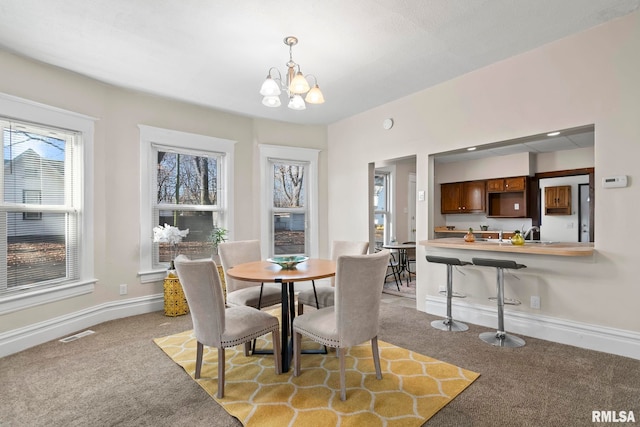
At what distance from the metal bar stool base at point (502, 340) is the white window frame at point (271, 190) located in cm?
273

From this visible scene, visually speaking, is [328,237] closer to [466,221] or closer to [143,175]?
[143,175]

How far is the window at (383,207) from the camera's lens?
6523mm

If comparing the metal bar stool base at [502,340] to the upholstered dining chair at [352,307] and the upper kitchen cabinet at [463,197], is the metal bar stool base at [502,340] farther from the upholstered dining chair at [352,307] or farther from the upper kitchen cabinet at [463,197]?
the upper kitchen cabinet at [463,197]

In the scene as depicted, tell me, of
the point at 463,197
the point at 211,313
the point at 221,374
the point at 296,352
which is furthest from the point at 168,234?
the point at 463,197

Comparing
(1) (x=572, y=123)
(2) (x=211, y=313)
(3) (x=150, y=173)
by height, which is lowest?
(2) (x=211, y=313)

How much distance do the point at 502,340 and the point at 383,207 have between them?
3.94 metres

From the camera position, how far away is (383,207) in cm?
661

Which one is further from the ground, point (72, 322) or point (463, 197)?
point (463, 197)

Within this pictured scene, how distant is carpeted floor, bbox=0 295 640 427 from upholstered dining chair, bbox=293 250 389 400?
633 millimetres

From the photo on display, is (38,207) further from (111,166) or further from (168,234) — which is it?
(168,234)

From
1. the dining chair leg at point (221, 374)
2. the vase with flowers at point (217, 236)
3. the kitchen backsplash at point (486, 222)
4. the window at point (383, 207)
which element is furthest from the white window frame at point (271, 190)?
the kitchen backsplash at point (486, 222)

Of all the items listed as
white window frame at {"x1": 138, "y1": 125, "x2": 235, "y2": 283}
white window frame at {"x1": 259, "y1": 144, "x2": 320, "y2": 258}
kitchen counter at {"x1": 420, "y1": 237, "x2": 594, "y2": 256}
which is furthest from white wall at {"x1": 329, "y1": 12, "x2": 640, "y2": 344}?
white window frame at {"x1": 138, "y1": 125, "x2": 235, "y2": 283}

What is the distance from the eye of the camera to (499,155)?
640 centimetres

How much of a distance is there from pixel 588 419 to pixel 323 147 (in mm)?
4371
